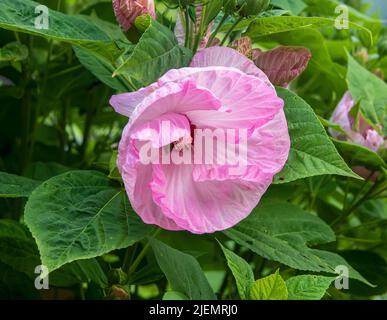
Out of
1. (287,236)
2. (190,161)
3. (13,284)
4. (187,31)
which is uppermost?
(187,31)

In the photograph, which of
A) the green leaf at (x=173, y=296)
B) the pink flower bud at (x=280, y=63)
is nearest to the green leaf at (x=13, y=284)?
the green leaf at (x=173, y=296)

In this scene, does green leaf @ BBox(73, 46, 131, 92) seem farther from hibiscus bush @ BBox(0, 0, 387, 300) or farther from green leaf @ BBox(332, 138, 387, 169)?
green leaf @ BBox(332, 138, 387, 169)

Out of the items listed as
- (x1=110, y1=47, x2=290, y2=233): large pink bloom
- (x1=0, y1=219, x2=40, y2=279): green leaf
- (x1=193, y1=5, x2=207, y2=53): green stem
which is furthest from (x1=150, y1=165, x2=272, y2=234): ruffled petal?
(x1=0, y1=219, x2=40, y2=279): green leaf

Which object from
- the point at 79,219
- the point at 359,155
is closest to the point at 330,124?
the point at 359,155

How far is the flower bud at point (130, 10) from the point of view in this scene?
26.1 inches

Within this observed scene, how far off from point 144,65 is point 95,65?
0.68 feet

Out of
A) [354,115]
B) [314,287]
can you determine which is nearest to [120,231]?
[314,287]

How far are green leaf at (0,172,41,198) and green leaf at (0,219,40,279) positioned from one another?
10cm

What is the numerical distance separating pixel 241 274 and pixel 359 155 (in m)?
0.26

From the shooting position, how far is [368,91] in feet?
2.97

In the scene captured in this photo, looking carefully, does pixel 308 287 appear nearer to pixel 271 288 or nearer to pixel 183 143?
pixel 271 288

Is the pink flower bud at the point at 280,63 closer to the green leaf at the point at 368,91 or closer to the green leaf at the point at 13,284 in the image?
the green leaf at the point at 368,91

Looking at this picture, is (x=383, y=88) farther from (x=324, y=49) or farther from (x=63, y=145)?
(x=63, y=145)

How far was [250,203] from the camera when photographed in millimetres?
636
